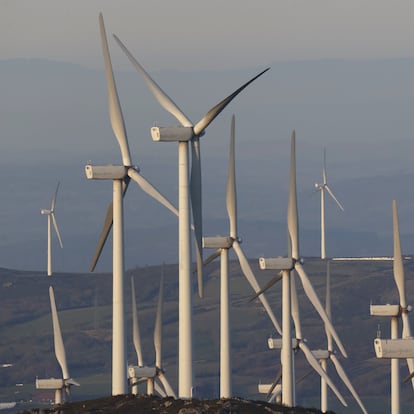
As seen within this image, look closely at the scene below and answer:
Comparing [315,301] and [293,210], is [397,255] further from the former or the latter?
[293,210]

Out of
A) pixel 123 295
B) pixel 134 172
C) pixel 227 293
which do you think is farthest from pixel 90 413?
pixel 227 293

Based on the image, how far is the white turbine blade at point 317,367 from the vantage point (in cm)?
13662

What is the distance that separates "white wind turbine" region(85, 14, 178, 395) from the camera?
120 metres

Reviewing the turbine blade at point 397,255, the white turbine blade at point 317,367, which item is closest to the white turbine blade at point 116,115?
the turbine blade at point 397,255

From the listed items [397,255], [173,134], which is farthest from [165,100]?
[397,255]

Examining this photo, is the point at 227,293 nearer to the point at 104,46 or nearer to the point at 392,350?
the point at 104,46

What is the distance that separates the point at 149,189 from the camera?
120m

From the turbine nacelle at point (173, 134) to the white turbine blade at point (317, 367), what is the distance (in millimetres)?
26722

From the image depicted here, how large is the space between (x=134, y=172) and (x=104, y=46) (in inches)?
338

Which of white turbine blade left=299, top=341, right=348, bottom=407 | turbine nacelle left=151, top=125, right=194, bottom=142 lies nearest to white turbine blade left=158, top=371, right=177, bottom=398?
white turbine blade left=299, top=341, right=348, bottom=407

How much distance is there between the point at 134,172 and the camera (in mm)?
A: 122812

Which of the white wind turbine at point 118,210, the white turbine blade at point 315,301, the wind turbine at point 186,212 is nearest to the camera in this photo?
the wind turbine at point 186,212

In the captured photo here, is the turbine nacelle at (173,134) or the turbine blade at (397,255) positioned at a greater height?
the turbine nacelle at (173,134)

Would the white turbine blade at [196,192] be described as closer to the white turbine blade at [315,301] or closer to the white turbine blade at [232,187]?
the white turbine blade at [315,301]
